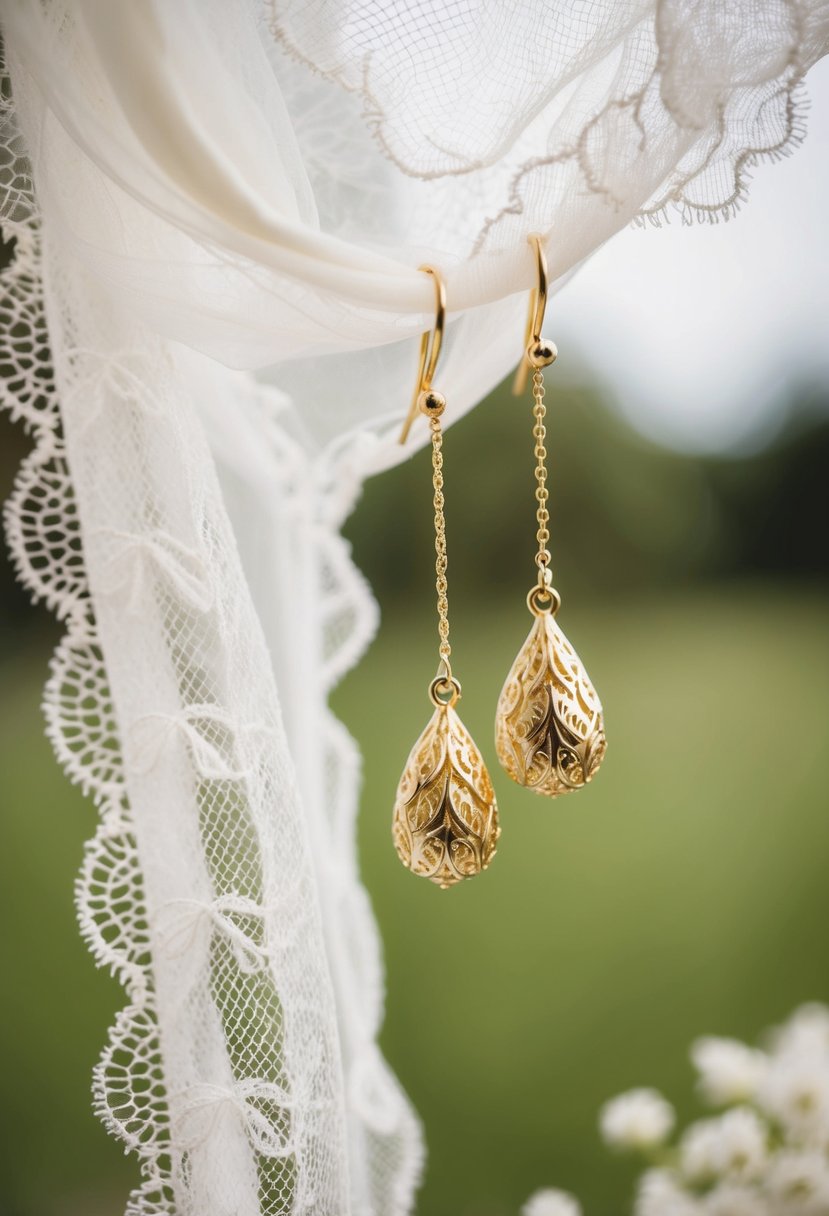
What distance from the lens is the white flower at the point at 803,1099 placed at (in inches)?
31.2

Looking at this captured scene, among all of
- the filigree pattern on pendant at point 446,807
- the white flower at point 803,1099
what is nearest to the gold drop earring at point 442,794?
the filigree pattern on pendant at point 446,807

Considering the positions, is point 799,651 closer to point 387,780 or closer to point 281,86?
point 387,780

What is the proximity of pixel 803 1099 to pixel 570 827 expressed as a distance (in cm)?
117

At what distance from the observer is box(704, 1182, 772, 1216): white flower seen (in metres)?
0.77

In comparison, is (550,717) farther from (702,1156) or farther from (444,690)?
(702,1156)

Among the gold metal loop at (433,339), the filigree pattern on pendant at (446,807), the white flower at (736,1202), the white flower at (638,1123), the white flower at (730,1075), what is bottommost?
the white flower at (736,1202)

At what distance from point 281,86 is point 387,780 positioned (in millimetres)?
1708

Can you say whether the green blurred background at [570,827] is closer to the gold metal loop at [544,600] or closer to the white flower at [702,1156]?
the white flower at [702,1156]

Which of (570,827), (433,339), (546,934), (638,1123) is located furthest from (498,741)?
(570,827)

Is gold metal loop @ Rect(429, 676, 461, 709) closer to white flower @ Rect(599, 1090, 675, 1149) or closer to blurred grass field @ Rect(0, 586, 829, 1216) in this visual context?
white flower @ Rect(599, 1090, 675, 1149)

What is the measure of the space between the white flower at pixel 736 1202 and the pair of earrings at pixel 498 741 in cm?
48

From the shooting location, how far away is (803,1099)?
797 mm

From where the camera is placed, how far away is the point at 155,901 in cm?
61

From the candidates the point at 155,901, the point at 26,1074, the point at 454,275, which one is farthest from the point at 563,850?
the point at 454,275
